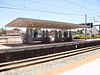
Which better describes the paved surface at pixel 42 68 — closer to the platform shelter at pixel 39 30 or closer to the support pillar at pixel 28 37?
the platform shelter at pixel 39 30

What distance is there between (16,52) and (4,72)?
198 inches

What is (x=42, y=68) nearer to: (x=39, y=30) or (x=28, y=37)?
(x=28, y=37)

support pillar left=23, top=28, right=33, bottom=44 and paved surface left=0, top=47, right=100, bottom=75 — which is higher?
support pillar left=23, top=28, right=33, bottom=44

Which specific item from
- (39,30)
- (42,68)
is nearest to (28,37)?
(39,30)

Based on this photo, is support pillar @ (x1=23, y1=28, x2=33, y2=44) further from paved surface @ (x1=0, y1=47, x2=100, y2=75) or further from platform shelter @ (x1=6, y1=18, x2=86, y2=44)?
paved surface @ (x1=0, y1=47, x2=100, y2=75)

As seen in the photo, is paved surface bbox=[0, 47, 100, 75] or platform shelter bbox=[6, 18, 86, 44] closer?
paved surface bbox=[0, 47, 100, 75]

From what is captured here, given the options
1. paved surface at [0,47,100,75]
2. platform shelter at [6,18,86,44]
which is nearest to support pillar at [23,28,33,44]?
platform shelter at [6,18,86,44]

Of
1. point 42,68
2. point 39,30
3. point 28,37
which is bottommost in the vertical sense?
point 42,68

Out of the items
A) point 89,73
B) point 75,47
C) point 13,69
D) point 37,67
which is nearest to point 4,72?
point 13,69

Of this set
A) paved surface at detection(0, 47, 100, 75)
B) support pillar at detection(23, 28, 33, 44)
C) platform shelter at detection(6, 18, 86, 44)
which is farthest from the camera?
support pillar at detection(23, 28, 33, 44)

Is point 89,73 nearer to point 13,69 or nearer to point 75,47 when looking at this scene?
point 13,69

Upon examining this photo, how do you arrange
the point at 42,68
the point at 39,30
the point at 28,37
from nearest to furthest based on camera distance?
the point at 42,68 < the point at 28,37 < the point at 39,30

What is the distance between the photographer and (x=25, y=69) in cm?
1043

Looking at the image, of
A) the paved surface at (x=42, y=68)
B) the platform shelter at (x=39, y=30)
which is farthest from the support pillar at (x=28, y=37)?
the paved surface at (x=42, y=68)
